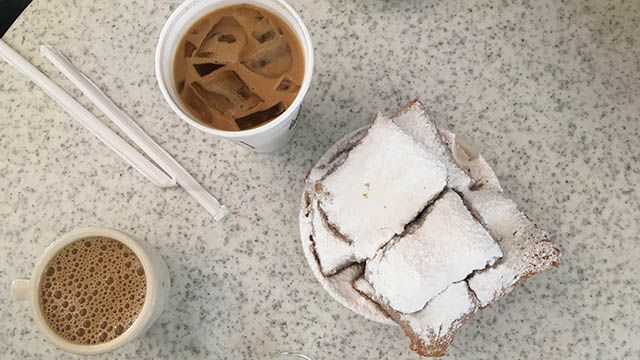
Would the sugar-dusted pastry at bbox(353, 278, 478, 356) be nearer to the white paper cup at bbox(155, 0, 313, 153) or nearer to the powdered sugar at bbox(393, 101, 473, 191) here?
the powdered sugar at bbox(393, 101, 473, 191)

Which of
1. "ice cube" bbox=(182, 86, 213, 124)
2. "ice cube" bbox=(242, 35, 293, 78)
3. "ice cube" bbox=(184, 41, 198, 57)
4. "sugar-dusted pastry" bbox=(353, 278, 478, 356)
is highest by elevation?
"ice cube" bbox=(242, 35, 293, 78)

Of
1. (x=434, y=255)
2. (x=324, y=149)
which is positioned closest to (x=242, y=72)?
(x=324, y=149)

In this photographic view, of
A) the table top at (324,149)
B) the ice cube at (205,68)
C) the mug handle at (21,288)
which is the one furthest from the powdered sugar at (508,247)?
the mug handle at (21,288)

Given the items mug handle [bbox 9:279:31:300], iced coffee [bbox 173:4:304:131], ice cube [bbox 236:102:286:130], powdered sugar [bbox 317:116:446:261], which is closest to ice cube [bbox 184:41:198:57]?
iced coffee [bbox 173:4:304:131]

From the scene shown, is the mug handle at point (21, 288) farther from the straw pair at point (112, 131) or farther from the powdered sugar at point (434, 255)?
the powdered sugar at point (434, 255)

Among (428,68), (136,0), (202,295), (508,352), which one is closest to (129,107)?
(136,0)
